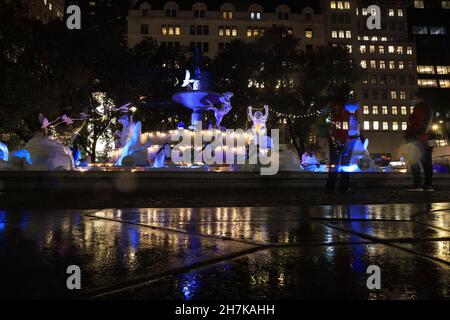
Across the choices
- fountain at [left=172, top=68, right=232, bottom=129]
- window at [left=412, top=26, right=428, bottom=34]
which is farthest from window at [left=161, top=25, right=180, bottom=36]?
window at [left=412, top=26, right=428, bottom=34]

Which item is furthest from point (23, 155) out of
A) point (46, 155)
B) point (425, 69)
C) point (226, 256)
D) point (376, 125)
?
point (425, 69)

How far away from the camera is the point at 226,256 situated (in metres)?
2.92

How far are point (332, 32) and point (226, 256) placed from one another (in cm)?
7699

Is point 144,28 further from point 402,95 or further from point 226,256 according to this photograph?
point 226,256

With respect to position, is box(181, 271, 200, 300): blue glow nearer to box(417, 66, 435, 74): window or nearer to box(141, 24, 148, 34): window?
box(141, 24, 148, 34): window

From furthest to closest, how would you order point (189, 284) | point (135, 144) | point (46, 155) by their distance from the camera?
1. point (135, 144)
2. point (46, 155)
3. point (189, 284)

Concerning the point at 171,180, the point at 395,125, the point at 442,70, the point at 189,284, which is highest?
the point at 442,70

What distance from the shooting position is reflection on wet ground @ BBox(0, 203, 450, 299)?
7.09 ft

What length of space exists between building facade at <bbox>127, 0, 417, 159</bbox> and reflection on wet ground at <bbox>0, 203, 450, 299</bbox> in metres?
62.9

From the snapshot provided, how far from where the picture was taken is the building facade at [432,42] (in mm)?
87438

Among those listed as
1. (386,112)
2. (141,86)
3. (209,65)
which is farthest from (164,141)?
(386,112)

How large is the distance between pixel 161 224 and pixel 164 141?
55.7 feet

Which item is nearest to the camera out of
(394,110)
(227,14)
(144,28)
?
(144,28)

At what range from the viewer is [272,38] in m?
41.3
